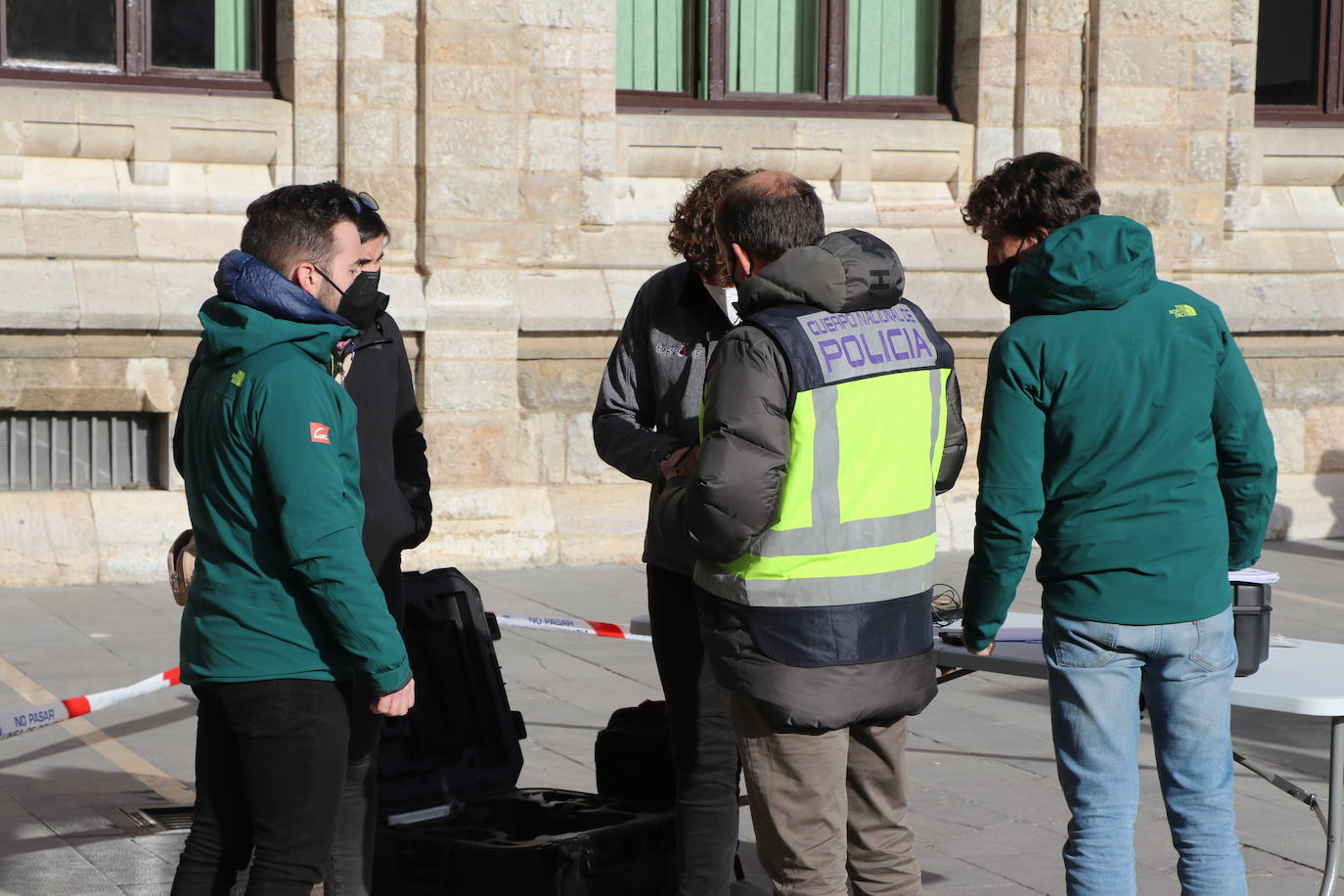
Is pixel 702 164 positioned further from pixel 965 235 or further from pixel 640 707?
pixel 640 707

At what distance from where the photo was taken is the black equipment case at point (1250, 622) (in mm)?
3783

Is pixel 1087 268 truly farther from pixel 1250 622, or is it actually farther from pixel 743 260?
pixel 1250 622

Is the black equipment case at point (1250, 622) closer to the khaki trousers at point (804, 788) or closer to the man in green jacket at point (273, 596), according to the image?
the khaki trousers at point (804, 788)

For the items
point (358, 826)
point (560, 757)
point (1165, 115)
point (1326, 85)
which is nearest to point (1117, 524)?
point (358, 826)

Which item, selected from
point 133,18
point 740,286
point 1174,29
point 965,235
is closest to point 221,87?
point 133,18

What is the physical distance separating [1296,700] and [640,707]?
1.65 metres

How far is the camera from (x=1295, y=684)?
3826 mm

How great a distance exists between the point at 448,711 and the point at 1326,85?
31.3 ft

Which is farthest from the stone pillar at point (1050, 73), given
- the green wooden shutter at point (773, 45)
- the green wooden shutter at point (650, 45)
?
the green wooden shutter at point (650, 45)

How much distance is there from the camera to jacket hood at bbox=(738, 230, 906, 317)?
317cm

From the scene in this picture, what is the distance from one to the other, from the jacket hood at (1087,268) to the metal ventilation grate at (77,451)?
6.65 meters

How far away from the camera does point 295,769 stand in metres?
3.05

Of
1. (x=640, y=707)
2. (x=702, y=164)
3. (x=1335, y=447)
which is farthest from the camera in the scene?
(x=1335, y=447)

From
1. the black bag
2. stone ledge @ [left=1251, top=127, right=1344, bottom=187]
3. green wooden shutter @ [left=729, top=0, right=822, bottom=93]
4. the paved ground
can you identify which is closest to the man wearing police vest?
the black bag
